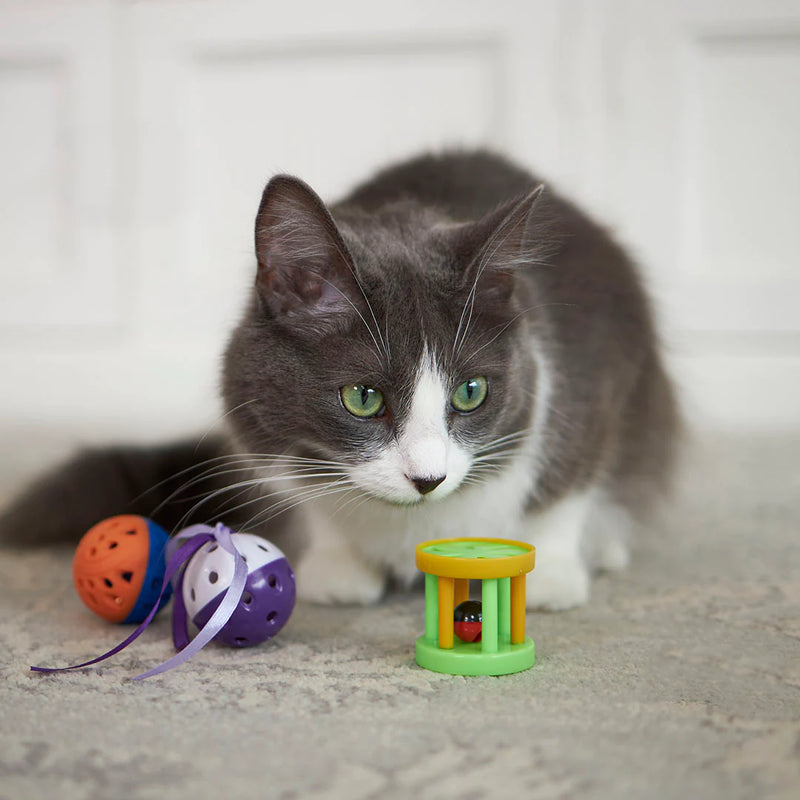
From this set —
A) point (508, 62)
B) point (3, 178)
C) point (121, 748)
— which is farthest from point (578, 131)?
point (121, 748)

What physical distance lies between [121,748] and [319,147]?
299cm

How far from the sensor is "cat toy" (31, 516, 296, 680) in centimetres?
114

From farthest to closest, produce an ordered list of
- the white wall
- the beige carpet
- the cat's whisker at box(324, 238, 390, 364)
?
the white wall → the cat's whisker at box(324, 238, 390, 364) → the beige carpet

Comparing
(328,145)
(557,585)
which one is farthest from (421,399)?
(328,145)

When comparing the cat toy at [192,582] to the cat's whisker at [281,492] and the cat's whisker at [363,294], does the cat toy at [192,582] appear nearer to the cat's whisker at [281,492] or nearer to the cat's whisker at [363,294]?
the cat's whisker at [281,492]

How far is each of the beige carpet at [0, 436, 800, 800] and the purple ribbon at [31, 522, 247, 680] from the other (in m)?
0.02

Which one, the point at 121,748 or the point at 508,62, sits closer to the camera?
the point at 121,748

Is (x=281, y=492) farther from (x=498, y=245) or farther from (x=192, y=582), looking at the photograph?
(x=498, y=245)

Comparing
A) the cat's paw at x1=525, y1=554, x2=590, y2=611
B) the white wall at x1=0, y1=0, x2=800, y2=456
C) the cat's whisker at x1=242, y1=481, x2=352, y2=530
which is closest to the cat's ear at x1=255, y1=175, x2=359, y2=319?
the cat's whisker at x1=242, y1=481, x2=352, y2=530

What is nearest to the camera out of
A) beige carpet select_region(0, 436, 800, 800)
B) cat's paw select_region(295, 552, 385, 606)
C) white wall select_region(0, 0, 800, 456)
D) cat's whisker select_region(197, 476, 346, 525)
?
beige carpet select_region(0, 436, 800, 800)

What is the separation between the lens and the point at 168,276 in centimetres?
365

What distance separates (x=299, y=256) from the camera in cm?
124

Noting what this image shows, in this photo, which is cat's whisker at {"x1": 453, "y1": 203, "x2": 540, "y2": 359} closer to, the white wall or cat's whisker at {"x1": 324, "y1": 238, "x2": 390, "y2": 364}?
cat's whisker at {"x1": 324, "y1": 238, "x2": 390, "y2": 364}

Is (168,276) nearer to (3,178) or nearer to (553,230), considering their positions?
(3,178)
